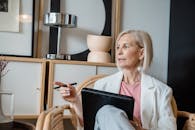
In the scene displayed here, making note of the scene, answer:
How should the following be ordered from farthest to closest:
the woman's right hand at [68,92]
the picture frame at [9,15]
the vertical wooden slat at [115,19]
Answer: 1. the vertical wooden slat at [115,19]
2. the picture frame at [9,15]
3. the woman's right hand at [68,92]

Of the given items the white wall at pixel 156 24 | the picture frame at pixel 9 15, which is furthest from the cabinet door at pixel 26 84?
the white wall at pixel 156 24

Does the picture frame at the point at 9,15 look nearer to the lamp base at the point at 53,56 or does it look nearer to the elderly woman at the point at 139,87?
the lamp base at the point at 53,56

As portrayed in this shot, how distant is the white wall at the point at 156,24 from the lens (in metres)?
2.31

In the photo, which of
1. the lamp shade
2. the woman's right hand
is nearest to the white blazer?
the woman's right hand

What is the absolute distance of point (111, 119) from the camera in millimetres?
1147

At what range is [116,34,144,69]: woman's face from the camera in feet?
5.35

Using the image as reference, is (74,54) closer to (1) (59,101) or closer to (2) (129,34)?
(1) (59,101)

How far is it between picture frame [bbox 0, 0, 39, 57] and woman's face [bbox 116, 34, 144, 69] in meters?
0.62

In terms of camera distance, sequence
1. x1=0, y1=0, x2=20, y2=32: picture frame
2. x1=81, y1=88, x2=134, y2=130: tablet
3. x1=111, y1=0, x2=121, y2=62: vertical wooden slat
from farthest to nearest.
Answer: x1=111, y1=0, x2=121, y2=62: vertical wooden slat → x1=0, y1=0, x2=20, y2=32: picture frame → x1=81, y1=88, x2=134, y2=130: tablet

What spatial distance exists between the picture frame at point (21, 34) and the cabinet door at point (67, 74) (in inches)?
8.8

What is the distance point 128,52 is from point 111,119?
56 centimetres

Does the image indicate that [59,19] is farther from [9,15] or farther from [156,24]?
[156,24]

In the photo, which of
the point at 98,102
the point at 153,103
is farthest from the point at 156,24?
the point at 98,102

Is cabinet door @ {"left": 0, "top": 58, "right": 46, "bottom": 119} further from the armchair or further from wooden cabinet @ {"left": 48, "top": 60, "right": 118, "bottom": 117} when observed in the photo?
the armchair
